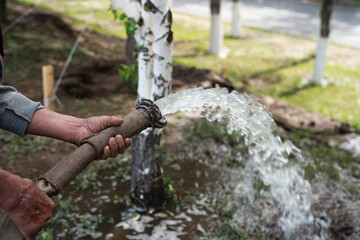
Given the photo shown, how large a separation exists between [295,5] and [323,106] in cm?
1057

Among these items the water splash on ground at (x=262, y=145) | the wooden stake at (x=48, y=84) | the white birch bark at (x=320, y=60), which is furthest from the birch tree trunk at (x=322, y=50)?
the wooden stake at (x=48, y=84)

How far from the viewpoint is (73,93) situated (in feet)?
20.4

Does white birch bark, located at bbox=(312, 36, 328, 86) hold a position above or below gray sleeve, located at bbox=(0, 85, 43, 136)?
below

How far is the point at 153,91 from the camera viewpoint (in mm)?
3328

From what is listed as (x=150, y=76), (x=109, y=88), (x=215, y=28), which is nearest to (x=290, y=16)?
(x=215, y=28)

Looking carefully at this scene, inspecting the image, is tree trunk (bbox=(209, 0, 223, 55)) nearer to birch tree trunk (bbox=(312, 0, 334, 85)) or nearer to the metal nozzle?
birch tree trunk (bbox=(312, 0, 334, 85))

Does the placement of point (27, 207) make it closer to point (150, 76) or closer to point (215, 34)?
point (150, 76)

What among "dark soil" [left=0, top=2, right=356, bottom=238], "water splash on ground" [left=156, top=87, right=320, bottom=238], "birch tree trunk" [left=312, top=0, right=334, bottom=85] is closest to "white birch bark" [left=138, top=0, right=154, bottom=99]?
"water splash on ground" [left=156, top=87, right=320, bottom=238]

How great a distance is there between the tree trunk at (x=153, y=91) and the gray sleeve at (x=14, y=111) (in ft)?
4.40

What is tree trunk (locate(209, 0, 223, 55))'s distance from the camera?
28.4 ft

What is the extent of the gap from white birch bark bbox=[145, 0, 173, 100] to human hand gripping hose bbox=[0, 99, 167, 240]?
1093mm

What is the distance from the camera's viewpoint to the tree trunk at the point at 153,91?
10.2ft

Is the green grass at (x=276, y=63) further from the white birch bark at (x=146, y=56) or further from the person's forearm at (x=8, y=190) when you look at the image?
the person's forearm at (x=8, y=190)

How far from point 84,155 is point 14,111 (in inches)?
20.1
